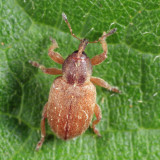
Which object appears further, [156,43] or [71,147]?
[71,147]

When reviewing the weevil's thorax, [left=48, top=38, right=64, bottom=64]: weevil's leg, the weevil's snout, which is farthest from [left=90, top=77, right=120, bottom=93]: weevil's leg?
[left=48, top=38, right=64, bottom=64]: weevil's leg

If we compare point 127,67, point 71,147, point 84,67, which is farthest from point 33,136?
point 127,67

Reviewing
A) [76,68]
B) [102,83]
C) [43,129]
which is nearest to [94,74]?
[102,83]

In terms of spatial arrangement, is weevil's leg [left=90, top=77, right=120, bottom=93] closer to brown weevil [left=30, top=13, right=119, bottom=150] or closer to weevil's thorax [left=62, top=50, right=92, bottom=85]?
brown weevil [left=30, top=13, right=119, bottom=150]

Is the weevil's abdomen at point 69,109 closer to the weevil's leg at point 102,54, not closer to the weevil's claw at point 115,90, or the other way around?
the weevil's claw at point 115,90

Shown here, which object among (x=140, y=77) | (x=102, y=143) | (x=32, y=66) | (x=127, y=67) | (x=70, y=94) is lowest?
(x=102, y=143)

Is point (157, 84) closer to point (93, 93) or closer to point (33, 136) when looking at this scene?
point (93, 93)
